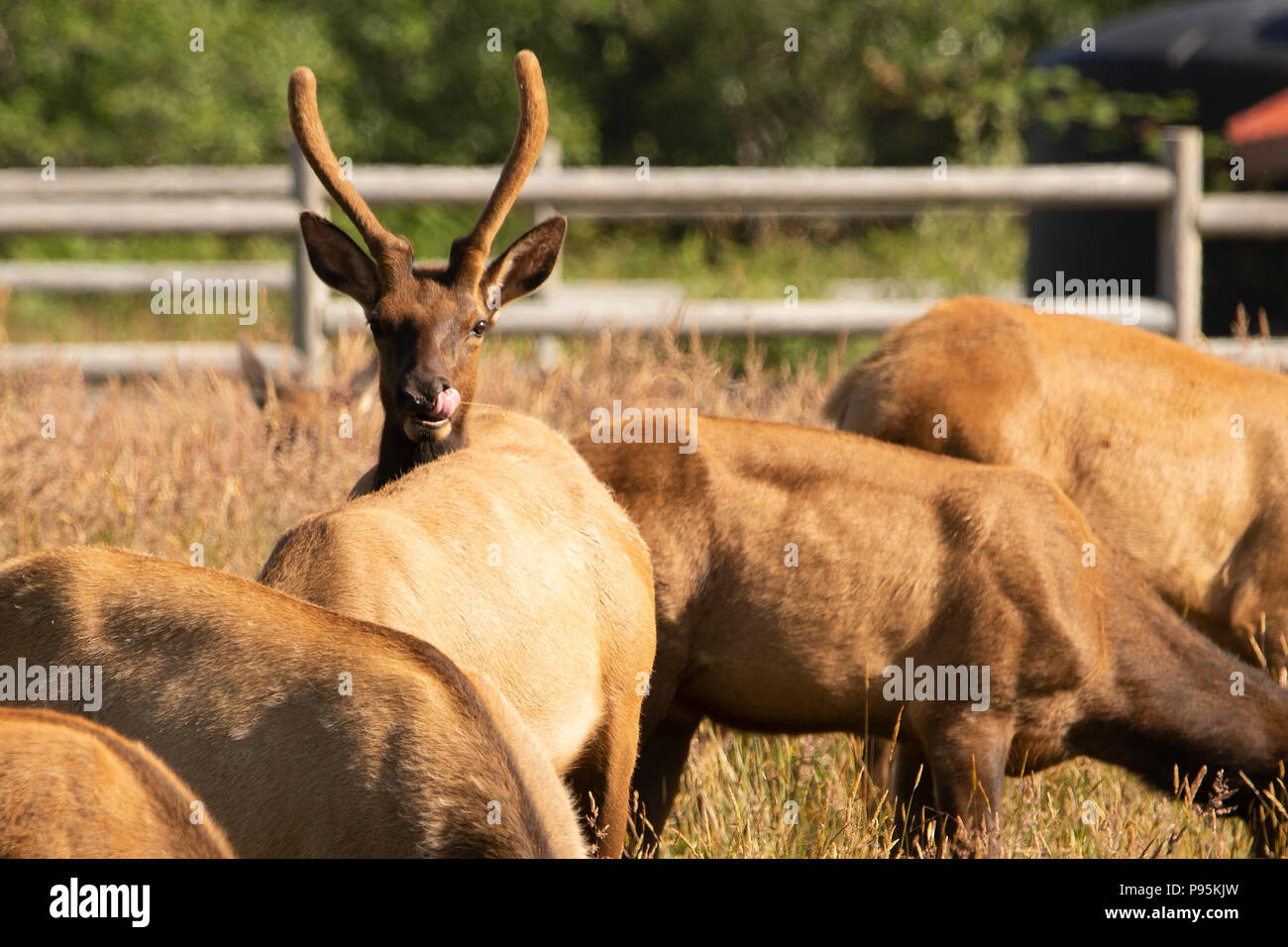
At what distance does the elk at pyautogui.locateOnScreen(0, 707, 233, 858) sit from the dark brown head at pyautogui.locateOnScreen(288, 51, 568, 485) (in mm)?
2040

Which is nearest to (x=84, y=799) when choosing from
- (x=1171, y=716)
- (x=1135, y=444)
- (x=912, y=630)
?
(x=912, y=630)

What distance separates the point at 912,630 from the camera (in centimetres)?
438

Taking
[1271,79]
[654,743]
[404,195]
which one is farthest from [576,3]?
[654,743]

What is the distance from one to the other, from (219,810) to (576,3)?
2218 centimetres

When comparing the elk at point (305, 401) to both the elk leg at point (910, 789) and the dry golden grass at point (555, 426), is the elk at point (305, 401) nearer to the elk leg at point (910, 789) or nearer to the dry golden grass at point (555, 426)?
the dry golden grass at point (555, 426)

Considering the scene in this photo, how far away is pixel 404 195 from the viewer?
27.8ft

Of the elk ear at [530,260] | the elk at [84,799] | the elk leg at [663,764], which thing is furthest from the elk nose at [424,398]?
the elk at [84,799]

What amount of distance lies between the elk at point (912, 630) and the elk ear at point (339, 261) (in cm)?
90

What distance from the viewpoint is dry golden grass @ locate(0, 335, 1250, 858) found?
4.28 m

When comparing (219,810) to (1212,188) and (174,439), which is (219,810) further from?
(1212,188)

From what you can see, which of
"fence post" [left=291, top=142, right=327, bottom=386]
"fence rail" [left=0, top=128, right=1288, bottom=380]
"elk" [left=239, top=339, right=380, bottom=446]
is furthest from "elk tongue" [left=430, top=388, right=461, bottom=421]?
"fence post" [left=291, top=142, right=327, bottom=386]

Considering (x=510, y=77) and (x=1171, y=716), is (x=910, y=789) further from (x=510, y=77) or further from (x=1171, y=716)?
(x=510, y=77)

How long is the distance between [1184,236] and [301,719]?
678 centimetres

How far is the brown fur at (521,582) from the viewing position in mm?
3201
